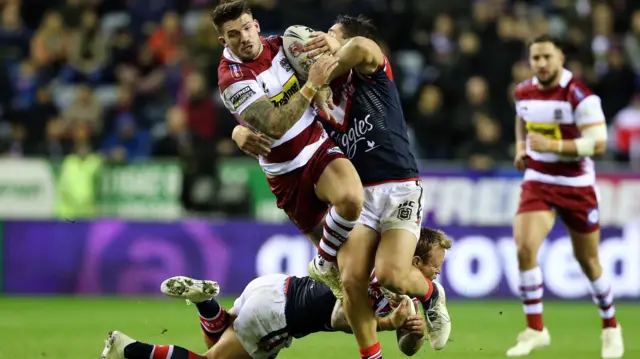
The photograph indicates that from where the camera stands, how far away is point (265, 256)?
606 inches

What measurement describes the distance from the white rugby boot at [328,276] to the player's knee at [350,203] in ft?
1.46

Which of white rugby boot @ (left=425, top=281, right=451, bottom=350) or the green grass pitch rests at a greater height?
white rugby boot @ (left=425, top=281, right=451, bottom=350)

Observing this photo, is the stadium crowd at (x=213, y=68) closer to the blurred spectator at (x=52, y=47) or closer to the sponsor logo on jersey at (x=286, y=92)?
the blurred spectator at (x=52, y=47)

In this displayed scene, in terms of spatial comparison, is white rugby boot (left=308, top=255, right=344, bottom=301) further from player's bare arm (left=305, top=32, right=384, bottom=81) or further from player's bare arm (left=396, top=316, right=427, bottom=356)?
player's bare arm (left=305, top=32, right=384, bottom=81)

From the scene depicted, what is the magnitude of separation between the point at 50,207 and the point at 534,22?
824cm

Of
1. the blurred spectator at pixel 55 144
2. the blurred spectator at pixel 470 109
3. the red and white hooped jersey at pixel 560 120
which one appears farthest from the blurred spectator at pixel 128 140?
the red and white hooped jersey at pixel 560 120

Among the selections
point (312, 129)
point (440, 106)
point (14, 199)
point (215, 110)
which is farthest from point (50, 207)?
point (312, 129)

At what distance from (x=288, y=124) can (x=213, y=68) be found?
10.9m

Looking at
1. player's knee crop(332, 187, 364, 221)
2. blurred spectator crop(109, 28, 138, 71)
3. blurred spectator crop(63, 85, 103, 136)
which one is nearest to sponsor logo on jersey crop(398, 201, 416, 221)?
player's knee crop(332, 187, 364, 221)

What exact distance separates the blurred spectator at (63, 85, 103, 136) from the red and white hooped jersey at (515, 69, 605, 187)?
9815mm

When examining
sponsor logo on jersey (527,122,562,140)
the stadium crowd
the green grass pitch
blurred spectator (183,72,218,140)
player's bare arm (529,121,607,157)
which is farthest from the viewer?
blurred spectator (183,72,218,140)

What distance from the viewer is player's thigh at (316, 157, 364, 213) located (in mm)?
8023

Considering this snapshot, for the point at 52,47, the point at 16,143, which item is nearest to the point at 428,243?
the point at 16,143

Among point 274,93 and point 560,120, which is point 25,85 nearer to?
point 560,120
